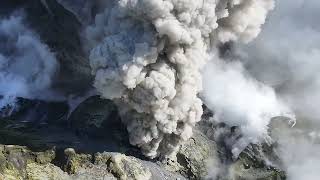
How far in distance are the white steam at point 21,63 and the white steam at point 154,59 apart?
541 inches

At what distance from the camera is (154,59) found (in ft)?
156

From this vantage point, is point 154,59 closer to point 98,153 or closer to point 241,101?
point 98,153

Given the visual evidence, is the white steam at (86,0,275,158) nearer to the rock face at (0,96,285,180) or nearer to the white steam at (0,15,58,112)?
the rock face at (0,96,285,180)

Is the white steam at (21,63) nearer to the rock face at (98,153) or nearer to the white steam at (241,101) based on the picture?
the rock face at (98,153)

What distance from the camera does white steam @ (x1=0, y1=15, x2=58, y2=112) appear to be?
2500 inches

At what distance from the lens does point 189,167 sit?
55.8 m

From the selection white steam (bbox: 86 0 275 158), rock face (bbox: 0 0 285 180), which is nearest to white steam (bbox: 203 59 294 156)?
rock face (bbox: 0 0 285 180)

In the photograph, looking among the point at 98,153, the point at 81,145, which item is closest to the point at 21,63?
the point at 81,145

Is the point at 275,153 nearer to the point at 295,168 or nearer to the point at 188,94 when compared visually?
the point at 295,168

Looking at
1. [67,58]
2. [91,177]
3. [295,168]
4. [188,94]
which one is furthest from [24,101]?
[295,168]

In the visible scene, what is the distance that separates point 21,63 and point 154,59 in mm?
22859

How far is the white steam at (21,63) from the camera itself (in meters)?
63.5

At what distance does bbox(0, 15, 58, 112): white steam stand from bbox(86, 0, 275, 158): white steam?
45.1 ft

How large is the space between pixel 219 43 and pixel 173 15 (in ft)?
A: 33.3
